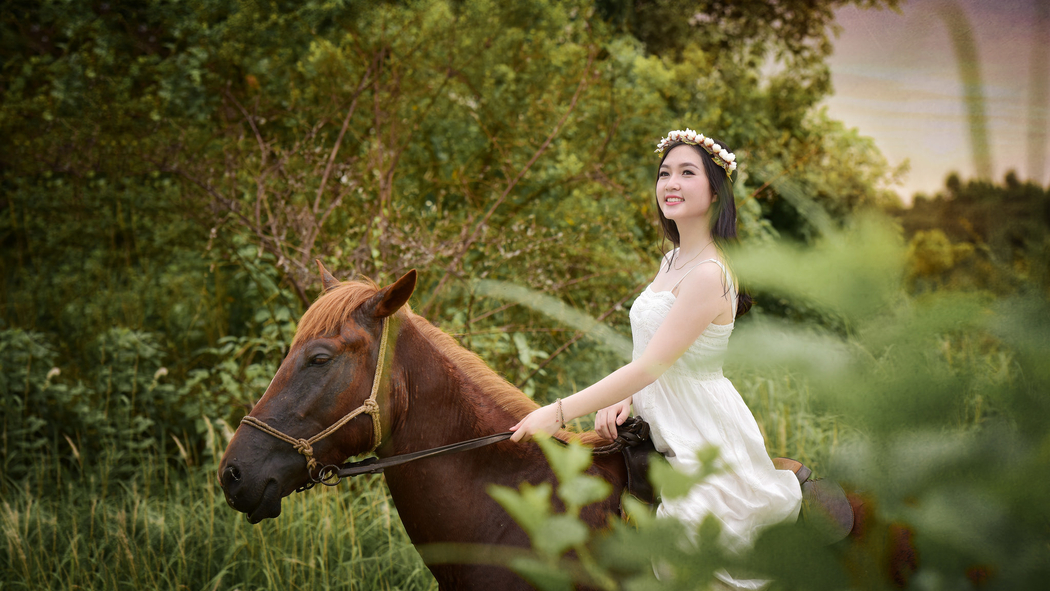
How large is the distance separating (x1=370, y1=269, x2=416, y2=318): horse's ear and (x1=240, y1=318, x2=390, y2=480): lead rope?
0.05 m

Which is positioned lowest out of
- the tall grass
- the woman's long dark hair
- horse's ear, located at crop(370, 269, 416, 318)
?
the tall grass

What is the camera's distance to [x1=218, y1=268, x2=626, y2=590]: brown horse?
1.87 metres

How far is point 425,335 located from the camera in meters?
2.05

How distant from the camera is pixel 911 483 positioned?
478 mm

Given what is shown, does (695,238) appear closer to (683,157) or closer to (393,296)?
(683,157)

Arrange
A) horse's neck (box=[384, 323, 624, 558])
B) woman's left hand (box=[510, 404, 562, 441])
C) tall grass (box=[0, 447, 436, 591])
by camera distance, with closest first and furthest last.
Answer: woman's left hand (box=[510, 404, 562, 441]), horse's neck (box=[384, 323, 624, 558]), tall grass (box=[0, 447, 436, 591])

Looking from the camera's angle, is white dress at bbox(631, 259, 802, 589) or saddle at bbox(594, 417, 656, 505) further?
saddle at bbox(594, 417, 656, 505)

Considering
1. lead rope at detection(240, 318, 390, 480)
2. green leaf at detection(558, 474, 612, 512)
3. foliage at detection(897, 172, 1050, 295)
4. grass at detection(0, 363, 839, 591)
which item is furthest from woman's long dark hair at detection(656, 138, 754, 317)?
green leaf at detection(558, 474, 612, 512)

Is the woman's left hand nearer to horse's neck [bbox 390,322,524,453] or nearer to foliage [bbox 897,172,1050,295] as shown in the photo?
horse's neck [bbox 390,322,524,453]

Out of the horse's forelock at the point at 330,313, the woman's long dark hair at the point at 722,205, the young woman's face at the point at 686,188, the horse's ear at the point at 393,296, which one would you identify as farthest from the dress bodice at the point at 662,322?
the horse's forelock at the point at 330,313

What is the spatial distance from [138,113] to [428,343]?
4716mm

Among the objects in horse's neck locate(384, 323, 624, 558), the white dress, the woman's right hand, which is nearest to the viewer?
the white dress

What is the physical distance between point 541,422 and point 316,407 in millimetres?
623

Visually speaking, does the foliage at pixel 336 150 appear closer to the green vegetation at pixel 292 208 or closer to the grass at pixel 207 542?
the green vegetation at pixel 292 208
